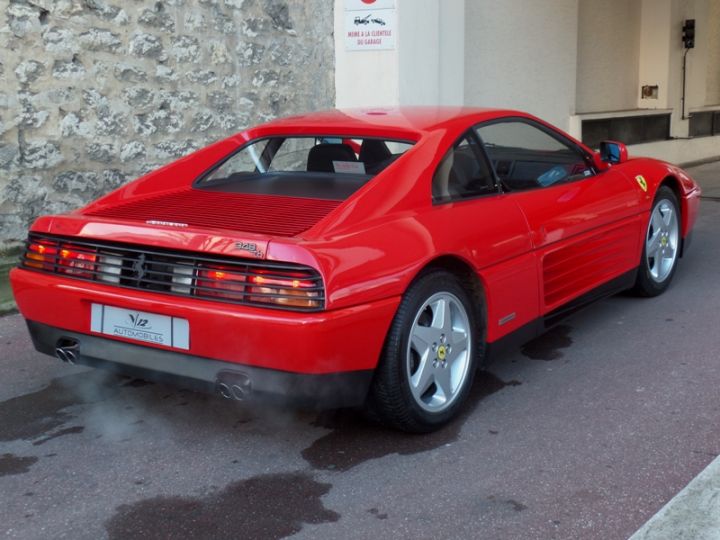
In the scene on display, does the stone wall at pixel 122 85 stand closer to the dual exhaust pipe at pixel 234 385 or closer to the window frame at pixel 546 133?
the window frame at pixel 546 133

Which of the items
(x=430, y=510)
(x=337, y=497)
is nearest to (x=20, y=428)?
(x=337, y=497)

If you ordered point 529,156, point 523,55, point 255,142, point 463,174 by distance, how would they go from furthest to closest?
point 523,55
point 529,156
point 255,142
point 463,174

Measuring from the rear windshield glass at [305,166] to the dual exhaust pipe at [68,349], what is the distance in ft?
3.66

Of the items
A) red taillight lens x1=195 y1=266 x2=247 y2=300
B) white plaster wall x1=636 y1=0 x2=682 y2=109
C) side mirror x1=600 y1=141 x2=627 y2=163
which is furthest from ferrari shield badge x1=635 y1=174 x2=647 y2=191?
white plaster wall x1=636 y1=0 x2=682 y2=109

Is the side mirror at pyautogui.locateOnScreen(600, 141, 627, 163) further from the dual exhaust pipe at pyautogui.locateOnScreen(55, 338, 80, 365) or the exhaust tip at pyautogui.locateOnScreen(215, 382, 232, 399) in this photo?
the dual exhaust pipe at pyautogui.locateOnScreen(55, 338, 80, 365)

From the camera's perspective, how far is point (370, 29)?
948cm

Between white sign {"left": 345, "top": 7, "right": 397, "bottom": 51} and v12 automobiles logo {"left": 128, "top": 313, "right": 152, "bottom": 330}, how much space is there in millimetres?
6487

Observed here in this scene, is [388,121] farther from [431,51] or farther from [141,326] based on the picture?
[431,51]

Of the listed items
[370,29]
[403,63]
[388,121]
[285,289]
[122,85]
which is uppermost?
[370,29]

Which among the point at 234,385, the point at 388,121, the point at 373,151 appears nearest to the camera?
the point at 234,385

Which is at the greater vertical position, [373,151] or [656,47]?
[656,47]

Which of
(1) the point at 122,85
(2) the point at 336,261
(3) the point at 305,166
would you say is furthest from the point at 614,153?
(1) the point at 122,85

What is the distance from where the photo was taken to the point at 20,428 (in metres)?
3.99

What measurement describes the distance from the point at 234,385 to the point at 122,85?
4.66m
